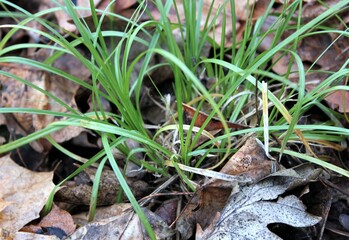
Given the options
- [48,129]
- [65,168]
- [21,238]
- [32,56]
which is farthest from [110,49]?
[21,238]

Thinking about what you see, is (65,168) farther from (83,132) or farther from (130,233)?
(130,233)

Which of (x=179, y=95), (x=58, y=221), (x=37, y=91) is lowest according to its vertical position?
(x=58, y=221)

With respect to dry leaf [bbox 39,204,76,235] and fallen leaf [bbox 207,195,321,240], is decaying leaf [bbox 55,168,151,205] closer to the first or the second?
dry leaf [bbox 39,204,76,235]

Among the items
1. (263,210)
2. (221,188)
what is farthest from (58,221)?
(263,210)

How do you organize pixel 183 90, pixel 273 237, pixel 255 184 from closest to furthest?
1. pixel 273 237
2. pixel 255 184
3. pixel 183 90

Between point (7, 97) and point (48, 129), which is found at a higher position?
point (48, 129)

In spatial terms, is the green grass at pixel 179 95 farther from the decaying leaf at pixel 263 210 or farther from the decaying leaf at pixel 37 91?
the decaying leaf at pixel 37 91

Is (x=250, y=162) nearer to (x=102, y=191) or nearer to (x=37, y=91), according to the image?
(x=102, y=191)
